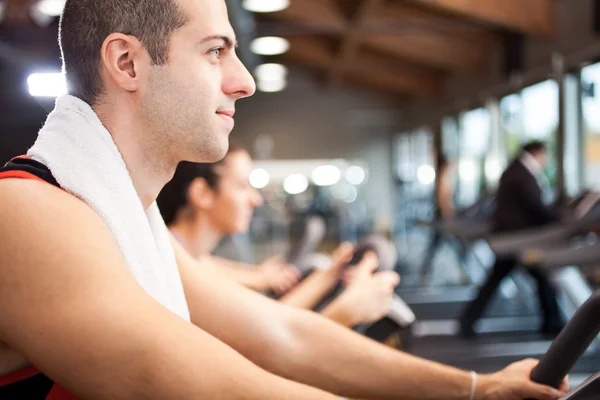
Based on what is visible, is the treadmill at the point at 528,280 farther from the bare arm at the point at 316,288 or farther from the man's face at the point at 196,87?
the man's face at the point at 196,87

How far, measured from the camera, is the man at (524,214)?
20.2 ft

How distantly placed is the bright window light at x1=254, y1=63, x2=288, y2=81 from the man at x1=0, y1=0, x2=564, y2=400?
12.3 metres

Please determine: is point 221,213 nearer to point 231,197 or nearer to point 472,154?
point 231,197

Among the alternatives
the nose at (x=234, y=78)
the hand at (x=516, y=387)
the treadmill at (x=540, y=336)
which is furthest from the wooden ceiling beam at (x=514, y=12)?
the nose at (x=234, y=78)

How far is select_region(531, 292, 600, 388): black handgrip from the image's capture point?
100 cm

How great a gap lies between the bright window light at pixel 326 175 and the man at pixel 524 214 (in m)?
6.91

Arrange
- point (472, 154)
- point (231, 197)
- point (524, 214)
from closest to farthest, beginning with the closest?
point (231, 197) < point (524, 214) < point (472, 154)

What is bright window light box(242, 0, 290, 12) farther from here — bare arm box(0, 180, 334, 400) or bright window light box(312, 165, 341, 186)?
bare arm box(0, 180, 334, 400)

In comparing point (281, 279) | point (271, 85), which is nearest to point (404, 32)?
point (271, 85)

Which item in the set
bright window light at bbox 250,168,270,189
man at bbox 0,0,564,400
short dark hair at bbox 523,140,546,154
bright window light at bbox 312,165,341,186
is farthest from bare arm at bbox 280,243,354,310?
bright window light at bbox 312,165,341,186

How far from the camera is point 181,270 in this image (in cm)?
129

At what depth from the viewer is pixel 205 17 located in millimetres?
1020

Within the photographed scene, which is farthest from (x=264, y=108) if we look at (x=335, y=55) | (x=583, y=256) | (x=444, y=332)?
(x=583, y=256)

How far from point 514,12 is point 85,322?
26.3 ft
